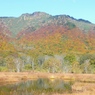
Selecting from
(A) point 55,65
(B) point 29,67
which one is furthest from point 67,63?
(B) point 29,67

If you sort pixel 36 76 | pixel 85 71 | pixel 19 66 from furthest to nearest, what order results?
pixel 85 71 < pixel 19 66 < pixel 36 76

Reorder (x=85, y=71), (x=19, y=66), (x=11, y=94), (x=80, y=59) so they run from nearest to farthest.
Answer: (x=11, y=94) → (x=19, y=66) → (x=85, y=71) → (x=80, y=59)

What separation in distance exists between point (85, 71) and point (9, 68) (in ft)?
132

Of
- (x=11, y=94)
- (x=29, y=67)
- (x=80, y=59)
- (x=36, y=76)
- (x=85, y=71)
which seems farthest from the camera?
(x=80, y=59)

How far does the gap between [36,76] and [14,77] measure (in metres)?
11.9

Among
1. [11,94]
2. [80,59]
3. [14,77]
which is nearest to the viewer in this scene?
[11,94]

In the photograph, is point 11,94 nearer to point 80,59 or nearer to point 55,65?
point 55,65

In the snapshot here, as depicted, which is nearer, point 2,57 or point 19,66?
point 19,66

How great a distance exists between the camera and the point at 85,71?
5399 inches

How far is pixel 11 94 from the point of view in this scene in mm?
41781

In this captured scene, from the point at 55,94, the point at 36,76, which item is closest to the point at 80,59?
the point at 36,76

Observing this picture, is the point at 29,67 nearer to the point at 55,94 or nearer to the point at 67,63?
the point at 67,63

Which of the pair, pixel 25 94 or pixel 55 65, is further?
pixel 55 65

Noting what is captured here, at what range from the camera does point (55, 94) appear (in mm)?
42688
